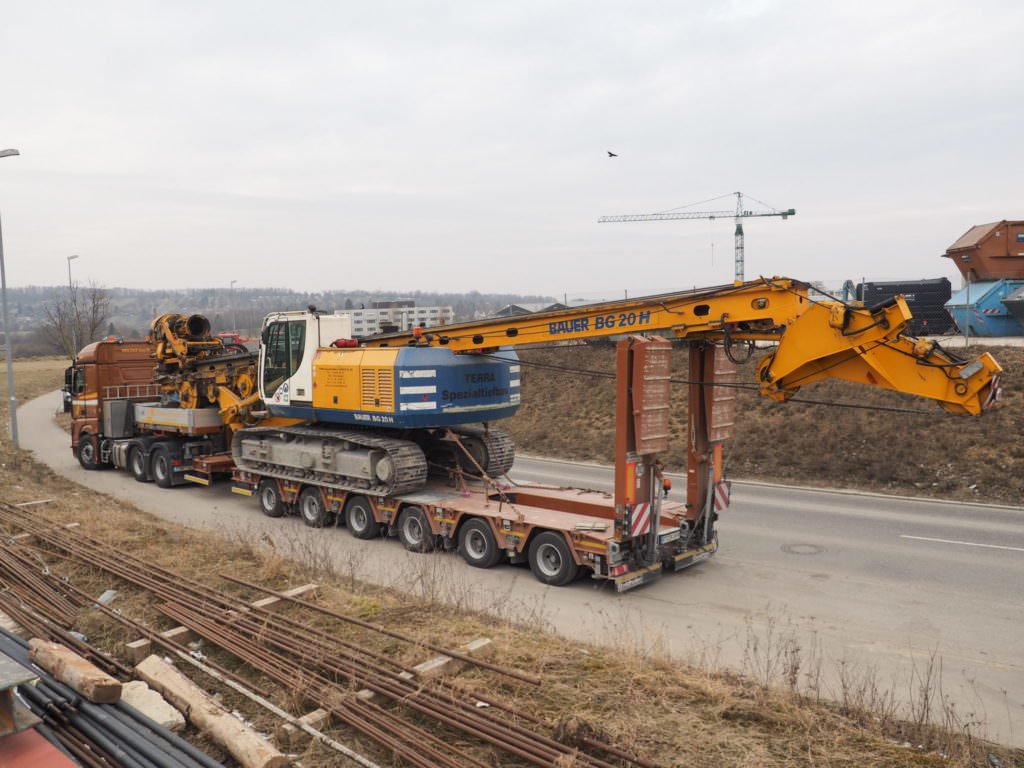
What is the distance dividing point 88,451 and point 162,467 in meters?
4.08

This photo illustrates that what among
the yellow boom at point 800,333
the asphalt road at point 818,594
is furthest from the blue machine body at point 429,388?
the asphalt road at point 818,594

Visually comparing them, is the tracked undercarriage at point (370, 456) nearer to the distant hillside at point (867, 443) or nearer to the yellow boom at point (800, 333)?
the distant hillside at point (867, 443)

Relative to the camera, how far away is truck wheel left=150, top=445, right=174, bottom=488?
17.8m

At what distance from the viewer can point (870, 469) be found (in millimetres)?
17656

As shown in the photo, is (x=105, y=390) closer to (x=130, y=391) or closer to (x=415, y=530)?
(x=130, y=391)

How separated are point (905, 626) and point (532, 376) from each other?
20.9m

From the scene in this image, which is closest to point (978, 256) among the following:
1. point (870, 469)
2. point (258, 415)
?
point (870, 469)

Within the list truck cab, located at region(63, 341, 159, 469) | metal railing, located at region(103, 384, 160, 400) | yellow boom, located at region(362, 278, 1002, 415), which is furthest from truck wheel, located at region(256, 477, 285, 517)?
truck cab, located at region(63, 341, 159, 469)

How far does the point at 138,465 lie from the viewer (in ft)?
62.4

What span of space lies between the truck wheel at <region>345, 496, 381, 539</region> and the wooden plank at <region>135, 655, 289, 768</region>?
235 inches

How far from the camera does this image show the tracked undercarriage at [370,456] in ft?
40.5

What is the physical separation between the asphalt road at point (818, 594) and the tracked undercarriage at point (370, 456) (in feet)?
3.15

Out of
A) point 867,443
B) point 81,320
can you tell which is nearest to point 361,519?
point 867,443

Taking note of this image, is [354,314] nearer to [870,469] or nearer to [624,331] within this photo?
[624,331]
